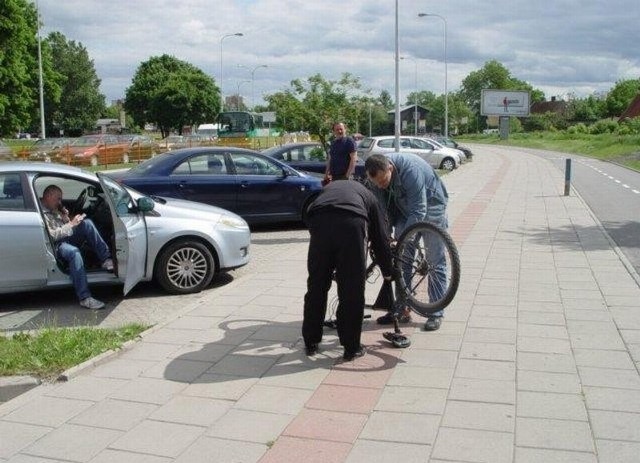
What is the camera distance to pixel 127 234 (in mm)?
6879

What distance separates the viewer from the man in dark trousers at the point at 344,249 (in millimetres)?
5016

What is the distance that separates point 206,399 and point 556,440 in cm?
213

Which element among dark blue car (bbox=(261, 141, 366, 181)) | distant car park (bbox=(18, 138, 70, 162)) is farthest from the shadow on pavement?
distant car park (bbox=(18, 138, 70, 162))

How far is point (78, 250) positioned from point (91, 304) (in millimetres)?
546

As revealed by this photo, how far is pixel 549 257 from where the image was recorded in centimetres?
980

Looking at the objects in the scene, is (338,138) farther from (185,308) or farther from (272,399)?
(272,399)

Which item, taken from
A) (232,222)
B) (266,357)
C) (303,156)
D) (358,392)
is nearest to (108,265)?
(232,222)

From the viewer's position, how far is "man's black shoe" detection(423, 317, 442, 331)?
607 cm

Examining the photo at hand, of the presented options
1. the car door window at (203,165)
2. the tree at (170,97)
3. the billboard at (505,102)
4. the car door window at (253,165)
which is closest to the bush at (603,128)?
the billboard at (505,102)

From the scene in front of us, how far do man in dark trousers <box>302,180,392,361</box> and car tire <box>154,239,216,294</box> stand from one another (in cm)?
272

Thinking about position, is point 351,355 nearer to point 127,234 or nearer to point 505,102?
point 127,234

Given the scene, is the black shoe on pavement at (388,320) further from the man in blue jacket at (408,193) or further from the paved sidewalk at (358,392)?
the paved sidewalk at (358,392)

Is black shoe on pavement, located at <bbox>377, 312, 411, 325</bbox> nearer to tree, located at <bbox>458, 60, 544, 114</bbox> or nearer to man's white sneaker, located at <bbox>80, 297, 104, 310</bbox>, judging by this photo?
man's white sneaker, located at <bbox>80, 297, 104, 310</bbox>

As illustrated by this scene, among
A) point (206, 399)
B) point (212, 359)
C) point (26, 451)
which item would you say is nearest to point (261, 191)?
point (212, 359)
